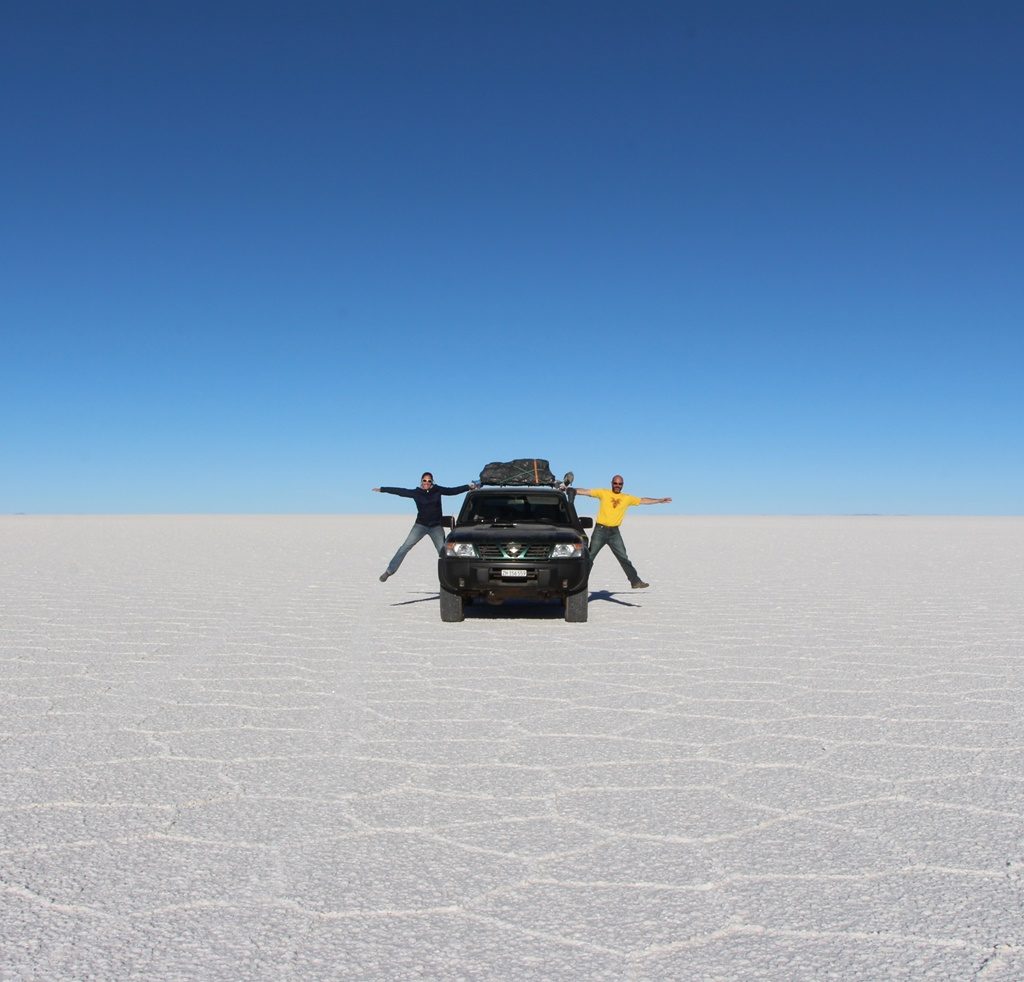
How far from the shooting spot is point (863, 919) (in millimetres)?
3111

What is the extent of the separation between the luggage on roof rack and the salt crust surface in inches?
170

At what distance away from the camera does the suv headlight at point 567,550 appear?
10273mm

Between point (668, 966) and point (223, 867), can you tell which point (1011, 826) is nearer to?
point (668, 966)

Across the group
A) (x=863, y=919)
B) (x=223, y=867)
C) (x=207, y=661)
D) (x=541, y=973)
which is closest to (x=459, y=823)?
(x=223, y=867)

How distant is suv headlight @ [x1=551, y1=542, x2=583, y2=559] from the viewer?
33.7 feet

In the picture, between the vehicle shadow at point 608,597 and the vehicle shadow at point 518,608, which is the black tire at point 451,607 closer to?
the vehicle shadow at point 518,608

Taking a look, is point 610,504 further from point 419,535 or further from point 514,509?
point 419,535

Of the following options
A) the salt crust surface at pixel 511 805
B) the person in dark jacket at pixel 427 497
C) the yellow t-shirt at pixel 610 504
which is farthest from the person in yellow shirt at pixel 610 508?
the salt crust surface at pixel 511 805

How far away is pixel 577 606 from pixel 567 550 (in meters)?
0.67

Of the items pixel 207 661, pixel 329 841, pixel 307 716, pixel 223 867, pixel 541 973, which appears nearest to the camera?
pixel 541 973

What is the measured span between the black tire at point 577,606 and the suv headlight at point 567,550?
459mm

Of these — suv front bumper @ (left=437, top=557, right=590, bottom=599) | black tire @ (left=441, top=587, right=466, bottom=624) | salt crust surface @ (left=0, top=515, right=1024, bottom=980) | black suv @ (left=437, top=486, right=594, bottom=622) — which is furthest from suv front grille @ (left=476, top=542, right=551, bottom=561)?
salt crust surface @ (left=0, top=515, right=1024, bottom=980)

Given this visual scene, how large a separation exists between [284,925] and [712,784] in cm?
232

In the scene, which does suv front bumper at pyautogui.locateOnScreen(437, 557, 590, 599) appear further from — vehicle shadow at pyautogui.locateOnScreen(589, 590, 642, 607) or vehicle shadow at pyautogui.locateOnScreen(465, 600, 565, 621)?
vehicle shadow at pyautogui.locateOnScreen(589, 590, 642, 607)
